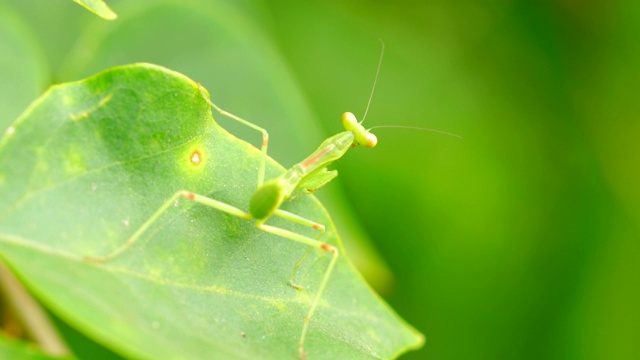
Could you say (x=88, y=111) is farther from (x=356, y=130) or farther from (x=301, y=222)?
(x=356, y=130)

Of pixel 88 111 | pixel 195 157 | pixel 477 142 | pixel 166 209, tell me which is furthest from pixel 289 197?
pixel 477 142

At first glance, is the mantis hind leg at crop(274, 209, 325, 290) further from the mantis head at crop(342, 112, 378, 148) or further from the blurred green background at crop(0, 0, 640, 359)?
the blurred green background at crop(0, 0, 640, 359)

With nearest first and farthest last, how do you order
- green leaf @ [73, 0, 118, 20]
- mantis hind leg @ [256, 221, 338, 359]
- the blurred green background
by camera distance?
green leaf @ [73, 0, 118, 20], mantis hind leg @ [256, 221, 338, 359], the blurred green background

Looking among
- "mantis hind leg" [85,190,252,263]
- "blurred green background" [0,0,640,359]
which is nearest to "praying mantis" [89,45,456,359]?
"mantis hind leg" [85,190,252,263]

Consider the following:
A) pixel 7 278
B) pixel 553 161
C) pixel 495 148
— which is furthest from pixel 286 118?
pixel 553 161

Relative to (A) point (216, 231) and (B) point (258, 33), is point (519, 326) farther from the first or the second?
(A) point (216, 231)

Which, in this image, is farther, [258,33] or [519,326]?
[519,326]
